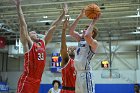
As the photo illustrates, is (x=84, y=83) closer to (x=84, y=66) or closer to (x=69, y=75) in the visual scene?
(x=84, y=66)

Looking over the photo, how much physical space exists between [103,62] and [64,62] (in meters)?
12.6

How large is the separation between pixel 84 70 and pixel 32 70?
864mm

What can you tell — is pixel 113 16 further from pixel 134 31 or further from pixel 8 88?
pixel 8 88

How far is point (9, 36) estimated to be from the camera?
18781 millimetres

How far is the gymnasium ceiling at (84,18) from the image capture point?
40.0ft

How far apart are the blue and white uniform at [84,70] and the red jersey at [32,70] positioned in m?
0.65

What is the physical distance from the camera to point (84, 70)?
468 cm

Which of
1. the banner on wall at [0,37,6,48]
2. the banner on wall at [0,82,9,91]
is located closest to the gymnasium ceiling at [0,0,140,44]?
the banner on wall at [0,37,6,48]

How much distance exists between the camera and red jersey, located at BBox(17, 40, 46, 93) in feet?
15.5

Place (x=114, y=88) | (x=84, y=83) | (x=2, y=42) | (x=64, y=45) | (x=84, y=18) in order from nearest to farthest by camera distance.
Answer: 1. (x=84, y=83)
2. (x=64, y=45)
3. (x=84, y=18)
4. (x=114, y=88)
5. (x=2, y=42)

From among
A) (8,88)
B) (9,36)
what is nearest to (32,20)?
(9,36)

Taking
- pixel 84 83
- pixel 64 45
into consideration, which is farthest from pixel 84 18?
pixel 84 83

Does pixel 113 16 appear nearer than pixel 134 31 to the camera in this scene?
Yes

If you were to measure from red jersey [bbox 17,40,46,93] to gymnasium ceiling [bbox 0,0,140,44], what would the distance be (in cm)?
712
